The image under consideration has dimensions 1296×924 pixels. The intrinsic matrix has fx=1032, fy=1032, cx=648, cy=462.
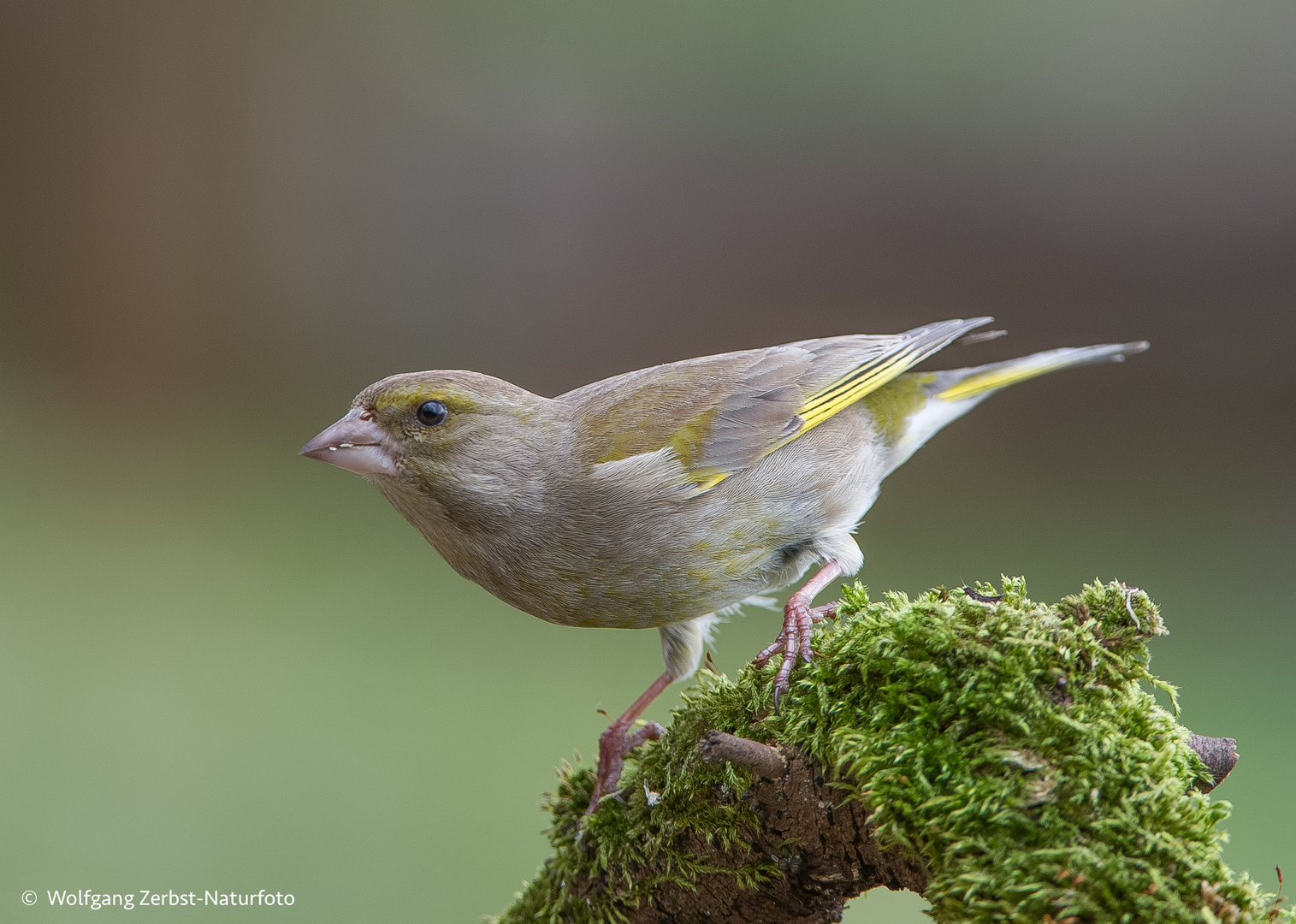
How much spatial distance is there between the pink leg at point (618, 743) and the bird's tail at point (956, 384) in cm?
164

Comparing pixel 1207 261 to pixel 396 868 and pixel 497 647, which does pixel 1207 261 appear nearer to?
pixel 497 647

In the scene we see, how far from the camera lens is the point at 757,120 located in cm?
1090

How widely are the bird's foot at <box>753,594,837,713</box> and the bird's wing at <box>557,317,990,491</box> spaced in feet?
2.12

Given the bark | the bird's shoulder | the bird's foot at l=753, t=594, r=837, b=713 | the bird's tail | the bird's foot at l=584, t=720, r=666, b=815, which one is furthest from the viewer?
the bird's tail

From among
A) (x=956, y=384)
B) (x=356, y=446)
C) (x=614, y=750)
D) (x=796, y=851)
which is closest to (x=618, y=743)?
(x=614, y=750)

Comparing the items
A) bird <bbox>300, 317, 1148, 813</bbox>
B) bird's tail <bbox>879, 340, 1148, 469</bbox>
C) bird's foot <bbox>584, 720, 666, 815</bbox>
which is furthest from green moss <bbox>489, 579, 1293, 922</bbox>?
bird's tail <bbox>879, 340, 1148, 469</bbox>

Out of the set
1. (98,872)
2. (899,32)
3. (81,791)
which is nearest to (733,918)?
(98,872)

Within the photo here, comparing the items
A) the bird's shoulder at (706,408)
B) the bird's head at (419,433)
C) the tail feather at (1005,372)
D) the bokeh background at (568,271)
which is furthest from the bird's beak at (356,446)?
the bokeh background at (568,271)

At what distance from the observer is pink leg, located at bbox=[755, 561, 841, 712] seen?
2914 millimetres

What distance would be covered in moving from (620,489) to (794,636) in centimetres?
85

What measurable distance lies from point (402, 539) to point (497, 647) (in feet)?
6.76

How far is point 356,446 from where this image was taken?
3.62 meters

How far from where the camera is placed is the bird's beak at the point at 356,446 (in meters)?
3.56

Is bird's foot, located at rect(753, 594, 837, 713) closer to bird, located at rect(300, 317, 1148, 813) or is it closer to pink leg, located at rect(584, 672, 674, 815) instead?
bird, located at rect(300, 317, 1148, 813)
